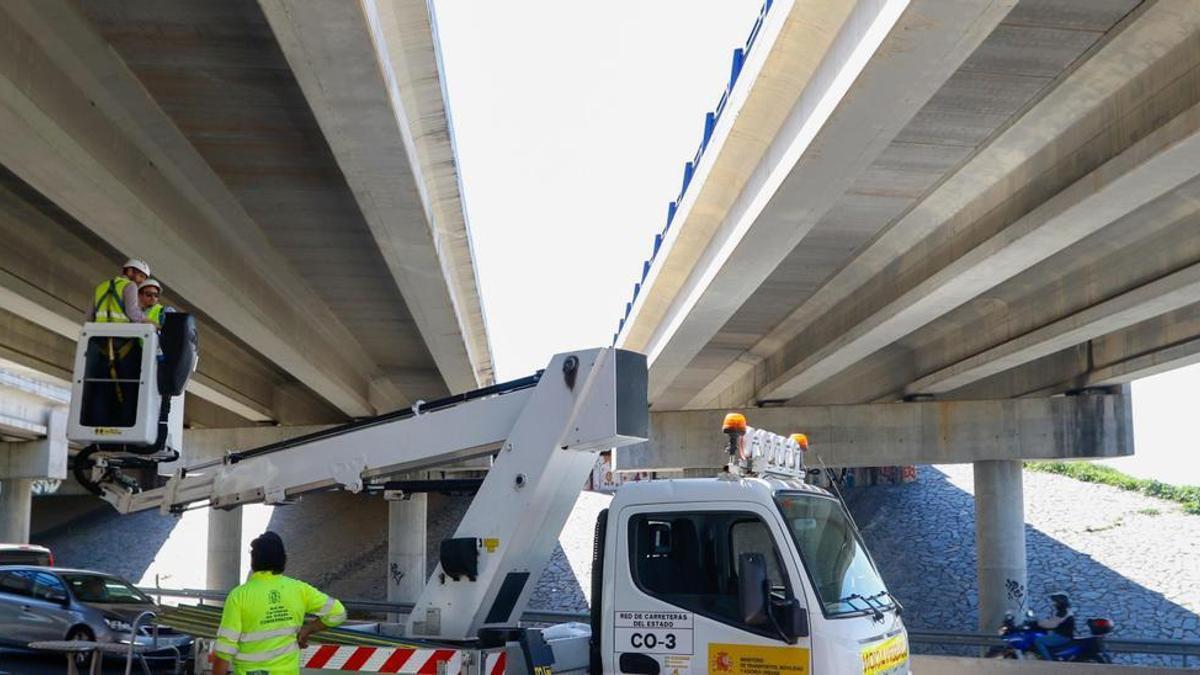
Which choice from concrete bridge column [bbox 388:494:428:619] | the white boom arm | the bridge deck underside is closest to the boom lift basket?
the white boom arm

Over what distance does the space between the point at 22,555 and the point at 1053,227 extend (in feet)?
56.3

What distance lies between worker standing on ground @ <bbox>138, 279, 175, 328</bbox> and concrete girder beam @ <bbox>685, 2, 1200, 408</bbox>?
8.45 m

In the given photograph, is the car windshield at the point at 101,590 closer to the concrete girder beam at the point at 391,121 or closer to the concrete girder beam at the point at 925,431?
the concrete girder beam at the point at 391,121

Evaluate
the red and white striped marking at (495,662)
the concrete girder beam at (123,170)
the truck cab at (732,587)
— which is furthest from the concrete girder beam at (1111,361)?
the red and white striped marking at (495,662)

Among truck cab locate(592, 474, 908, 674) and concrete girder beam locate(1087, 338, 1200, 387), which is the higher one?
concrete girder beam locate(1087, 338, 1200, 387)

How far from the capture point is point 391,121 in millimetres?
11492

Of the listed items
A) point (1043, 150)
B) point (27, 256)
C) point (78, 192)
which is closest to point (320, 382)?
point (27, 256)

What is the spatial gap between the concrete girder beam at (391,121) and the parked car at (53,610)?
5.97 meters

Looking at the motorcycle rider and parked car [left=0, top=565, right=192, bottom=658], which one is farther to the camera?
the motorcycle rider

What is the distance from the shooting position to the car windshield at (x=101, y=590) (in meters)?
17.5

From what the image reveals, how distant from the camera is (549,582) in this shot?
A: 35.1 metres

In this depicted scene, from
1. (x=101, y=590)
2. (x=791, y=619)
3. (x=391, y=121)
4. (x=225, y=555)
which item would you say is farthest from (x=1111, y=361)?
(x=225, y=555)

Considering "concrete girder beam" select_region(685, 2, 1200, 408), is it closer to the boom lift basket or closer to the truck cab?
the truck cab

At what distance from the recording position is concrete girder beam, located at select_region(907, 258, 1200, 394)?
1702 cm
